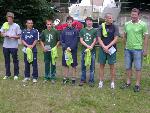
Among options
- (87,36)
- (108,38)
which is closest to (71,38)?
(87,36)

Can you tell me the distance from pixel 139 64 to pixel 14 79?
11.3 feet

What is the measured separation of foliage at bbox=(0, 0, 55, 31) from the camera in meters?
20.1

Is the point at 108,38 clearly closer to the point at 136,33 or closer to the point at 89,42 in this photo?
the point at 89,42

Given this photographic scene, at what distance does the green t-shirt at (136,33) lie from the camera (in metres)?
9.60

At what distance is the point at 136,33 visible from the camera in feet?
31.6

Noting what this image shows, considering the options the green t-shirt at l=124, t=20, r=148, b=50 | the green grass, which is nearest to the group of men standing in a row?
the green t-shirt at l=124, t=20, r=148, b=50

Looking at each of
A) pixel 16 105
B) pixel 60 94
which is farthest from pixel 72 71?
pixel 16 105

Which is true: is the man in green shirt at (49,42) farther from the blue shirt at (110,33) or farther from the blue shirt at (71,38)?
the blue shirt at (110,33)

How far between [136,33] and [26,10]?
1171 centimetres

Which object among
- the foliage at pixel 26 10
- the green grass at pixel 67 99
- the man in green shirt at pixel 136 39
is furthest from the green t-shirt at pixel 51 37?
the foliage at pixel 26 10

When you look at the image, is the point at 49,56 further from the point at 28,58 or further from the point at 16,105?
the point at 16,105

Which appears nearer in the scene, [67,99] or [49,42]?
[67,99]

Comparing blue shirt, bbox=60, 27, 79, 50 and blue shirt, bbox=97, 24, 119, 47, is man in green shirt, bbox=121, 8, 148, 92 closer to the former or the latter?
blue shirt, bbox=97, 24, 119, 47

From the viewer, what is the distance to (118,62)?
15016mm
